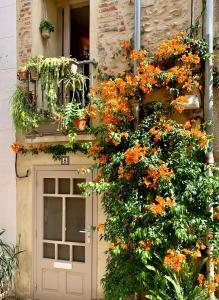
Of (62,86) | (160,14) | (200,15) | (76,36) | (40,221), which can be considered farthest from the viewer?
(76,36)

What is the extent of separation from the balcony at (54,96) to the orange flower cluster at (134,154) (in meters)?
0.96

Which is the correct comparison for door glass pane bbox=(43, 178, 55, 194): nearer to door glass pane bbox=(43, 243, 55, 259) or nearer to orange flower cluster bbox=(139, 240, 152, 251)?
door glass pane bbox=(43, 243, 55, 259)

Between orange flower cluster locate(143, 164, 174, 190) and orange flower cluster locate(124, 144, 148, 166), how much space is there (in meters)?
0.20

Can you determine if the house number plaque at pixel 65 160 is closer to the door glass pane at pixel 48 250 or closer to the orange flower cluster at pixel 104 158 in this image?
the orange flower cluster at pixel 104 158

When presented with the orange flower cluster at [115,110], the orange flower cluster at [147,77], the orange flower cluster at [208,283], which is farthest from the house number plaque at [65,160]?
the orange flower cluster at [208,283]

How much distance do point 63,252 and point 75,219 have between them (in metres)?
0.58

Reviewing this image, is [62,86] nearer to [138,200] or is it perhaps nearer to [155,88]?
[155,88]

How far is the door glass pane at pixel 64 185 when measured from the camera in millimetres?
5598

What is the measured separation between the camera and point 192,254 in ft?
13.7

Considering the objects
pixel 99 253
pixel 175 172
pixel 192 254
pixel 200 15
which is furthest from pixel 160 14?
pixel 99 253

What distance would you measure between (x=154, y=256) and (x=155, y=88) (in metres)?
2.25

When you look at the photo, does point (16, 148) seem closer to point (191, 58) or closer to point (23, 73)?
point (23, 73)

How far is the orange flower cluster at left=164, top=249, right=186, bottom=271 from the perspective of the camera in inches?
159

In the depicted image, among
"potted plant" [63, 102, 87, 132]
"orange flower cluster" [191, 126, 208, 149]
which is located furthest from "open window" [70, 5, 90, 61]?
"orange flower cluster" [191, 126, 208, 149]
